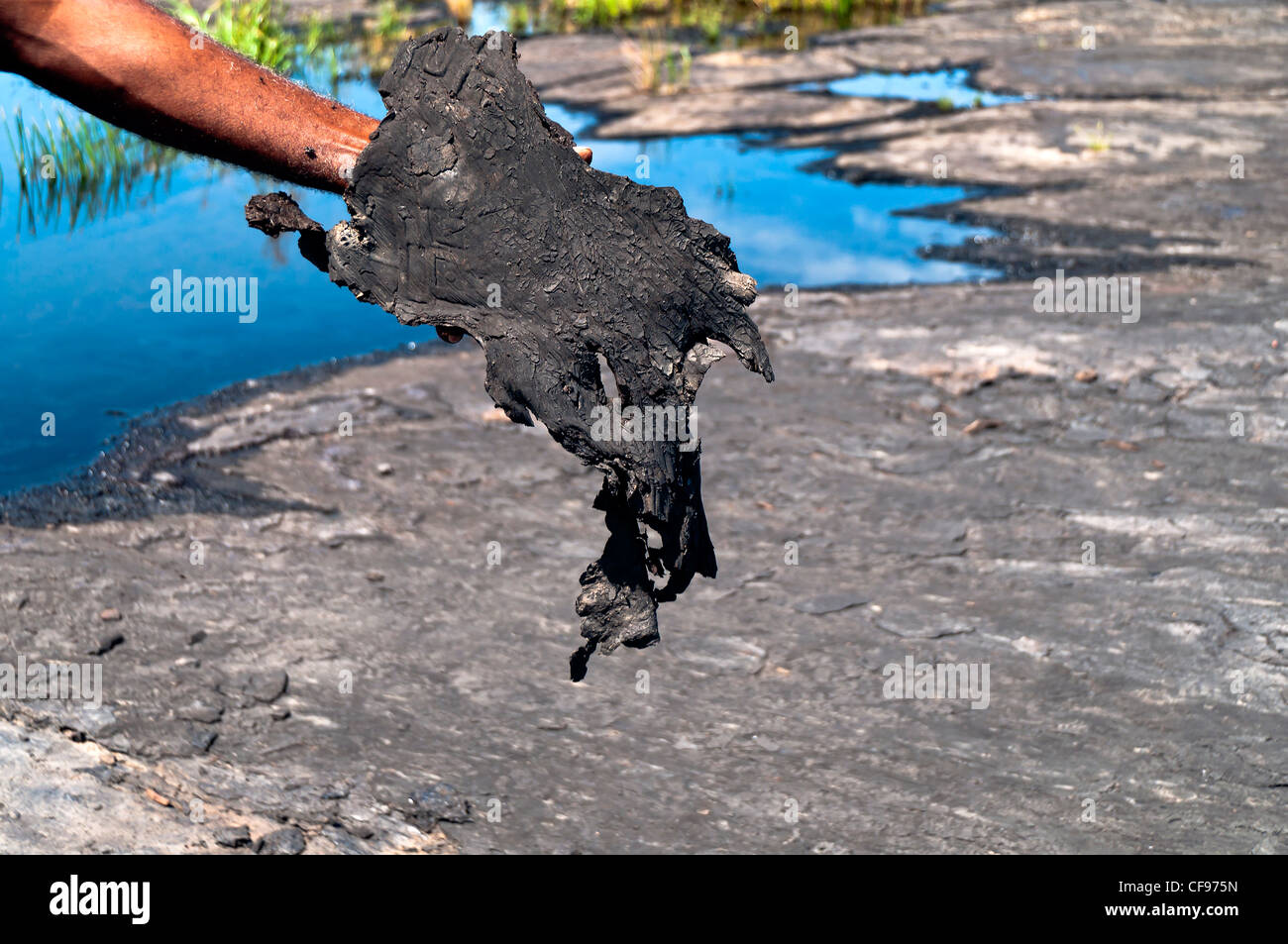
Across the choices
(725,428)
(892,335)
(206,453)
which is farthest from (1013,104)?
(206,453)

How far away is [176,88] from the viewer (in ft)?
4.64

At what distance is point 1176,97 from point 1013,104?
1.03m

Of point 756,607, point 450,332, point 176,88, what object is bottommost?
point 756,607

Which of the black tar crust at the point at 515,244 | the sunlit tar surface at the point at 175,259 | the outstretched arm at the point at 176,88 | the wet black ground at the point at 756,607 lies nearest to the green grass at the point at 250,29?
the sunlit tar surface at the point at 175,259

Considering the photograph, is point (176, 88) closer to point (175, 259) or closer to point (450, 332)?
point (450, 332)

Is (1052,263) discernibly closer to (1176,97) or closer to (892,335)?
(892,335)

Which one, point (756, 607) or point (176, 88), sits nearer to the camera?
point (176, 88)

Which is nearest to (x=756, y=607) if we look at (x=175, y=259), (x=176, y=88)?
(x=176, y=88)

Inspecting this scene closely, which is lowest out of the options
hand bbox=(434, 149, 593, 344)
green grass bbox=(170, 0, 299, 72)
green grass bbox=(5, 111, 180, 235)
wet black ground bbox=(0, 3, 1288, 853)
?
wet black ground bbox=(0, 3, 1288, 853)

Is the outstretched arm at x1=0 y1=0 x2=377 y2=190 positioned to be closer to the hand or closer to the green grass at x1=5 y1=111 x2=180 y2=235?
the hand

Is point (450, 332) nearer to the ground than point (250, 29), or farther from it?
nearer to the ground

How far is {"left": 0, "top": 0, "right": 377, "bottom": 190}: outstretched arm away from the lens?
4.42 feet

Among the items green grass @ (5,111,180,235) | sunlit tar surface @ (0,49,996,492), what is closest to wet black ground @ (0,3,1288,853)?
sunlit tar surface @ (0,49,996,492)

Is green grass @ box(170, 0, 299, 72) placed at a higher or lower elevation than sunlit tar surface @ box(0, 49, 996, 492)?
higher
